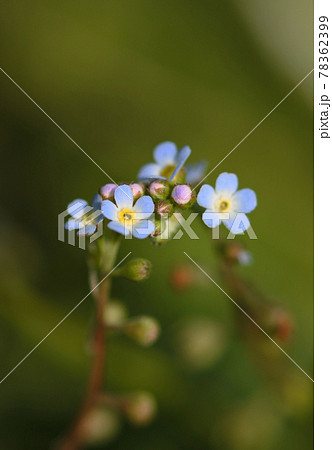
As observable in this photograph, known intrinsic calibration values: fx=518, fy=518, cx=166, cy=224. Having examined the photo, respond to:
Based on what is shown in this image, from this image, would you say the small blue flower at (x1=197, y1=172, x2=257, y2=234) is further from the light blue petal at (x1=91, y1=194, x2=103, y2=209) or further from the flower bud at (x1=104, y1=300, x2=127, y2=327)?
the flower bud at (x1=104, y1=300, x2=127, y2=327)

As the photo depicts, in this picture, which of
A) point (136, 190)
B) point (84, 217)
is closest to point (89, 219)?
point (84, 217)

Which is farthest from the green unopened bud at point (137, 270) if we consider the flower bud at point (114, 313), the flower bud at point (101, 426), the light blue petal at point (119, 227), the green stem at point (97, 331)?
the flower bud at point (101, 426)

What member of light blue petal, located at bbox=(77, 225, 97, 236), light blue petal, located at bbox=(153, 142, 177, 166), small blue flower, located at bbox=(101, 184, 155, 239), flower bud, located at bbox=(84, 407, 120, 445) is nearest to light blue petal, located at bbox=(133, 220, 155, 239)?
small blue flower, located at bbox=(101, 184, 155, 239)

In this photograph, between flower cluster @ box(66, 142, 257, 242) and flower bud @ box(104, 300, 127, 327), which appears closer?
flower cluster @ box(66, 142, 257, 242)

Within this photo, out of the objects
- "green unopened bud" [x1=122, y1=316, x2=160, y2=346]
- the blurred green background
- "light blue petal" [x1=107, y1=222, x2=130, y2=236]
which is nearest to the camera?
"light blue petal" [x1=107, y1=222, x2=130, y2=236]

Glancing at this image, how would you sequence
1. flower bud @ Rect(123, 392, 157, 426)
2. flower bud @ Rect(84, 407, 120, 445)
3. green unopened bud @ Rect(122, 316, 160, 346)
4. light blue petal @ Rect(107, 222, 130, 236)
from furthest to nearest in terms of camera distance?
1. flower bud @ Rect(84, 407, 120, 445)
2. flower bud @ Rect(123, 392, 157, 426)
3. green unopened bud @ Rect(122, 316, 160, 346)
4. light blue petal @ Rect(107, 222, 130, 236)

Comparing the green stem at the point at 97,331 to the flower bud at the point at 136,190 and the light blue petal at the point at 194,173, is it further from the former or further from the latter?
the light blue petal at the point at 194,173

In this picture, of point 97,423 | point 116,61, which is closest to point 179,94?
point 116,61
